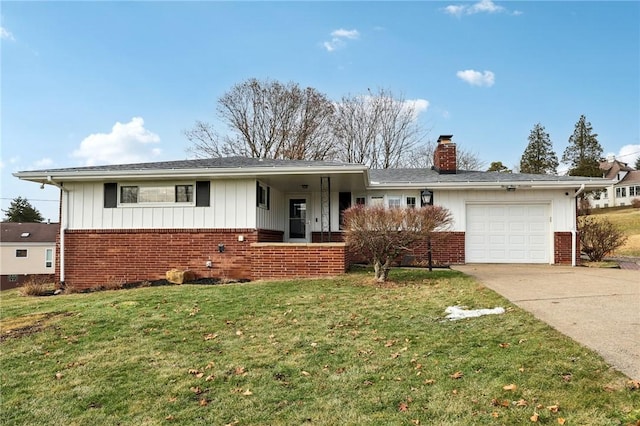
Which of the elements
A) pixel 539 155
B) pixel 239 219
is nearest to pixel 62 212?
pixel 239 219

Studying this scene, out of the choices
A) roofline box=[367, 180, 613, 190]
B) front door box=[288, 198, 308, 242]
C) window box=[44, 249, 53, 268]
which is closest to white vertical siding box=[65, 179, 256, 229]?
front door box=[288, 198, 308, 242]

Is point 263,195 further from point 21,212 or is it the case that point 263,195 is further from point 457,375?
point 21,212

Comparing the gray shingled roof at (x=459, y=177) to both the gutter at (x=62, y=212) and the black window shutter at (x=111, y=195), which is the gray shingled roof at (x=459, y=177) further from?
the gutter at (x=62, y=212)

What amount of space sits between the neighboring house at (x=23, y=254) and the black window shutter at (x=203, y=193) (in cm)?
2457

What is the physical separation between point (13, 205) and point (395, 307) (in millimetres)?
46380

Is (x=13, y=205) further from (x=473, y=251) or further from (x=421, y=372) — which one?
(x=421, y=372)

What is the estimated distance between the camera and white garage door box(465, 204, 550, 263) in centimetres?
1241

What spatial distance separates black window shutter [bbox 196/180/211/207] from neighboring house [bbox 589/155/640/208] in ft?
154

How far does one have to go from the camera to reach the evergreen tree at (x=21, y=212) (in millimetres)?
39500

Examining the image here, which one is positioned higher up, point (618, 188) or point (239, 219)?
point (618, 188)

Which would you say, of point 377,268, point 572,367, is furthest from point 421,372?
point 377,268

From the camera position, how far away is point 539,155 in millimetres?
39500

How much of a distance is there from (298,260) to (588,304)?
5.96 meters

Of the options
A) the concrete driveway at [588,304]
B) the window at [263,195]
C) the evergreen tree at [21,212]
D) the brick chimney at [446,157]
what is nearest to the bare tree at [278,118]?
the brick chimney at [446,157]
